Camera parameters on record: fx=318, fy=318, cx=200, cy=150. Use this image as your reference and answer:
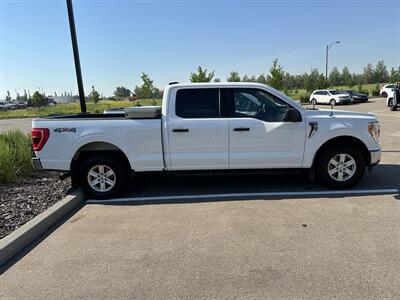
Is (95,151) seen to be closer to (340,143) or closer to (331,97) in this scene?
(340,143)

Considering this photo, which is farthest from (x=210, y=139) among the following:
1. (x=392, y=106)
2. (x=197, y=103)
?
(x=392, y=106)

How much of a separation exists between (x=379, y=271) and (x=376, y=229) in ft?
3.39

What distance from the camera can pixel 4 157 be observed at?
6160 millimetres

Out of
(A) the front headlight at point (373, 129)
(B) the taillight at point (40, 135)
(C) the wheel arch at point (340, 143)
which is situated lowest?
(C) the wheel arch at point (340, 143)

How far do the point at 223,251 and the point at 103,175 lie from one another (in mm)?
2785

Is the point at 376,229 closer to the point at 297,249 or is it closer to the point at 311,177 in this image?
the point at 297,249

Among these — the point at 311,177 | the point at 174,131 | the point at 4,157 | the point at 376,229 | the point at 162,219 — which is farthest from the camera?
the point at 4,157

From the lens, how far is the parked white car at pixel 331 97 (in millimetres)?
33875

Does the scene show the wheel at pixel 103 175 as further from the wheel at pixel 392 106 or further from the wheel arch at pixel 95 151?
the wheel at pixel 392 106

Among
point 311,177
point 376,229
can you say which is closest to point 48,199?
point 311,177

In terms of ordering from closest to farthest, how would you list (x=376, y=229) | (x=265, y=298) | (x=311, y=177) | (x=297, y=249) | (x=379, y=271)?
(x=265, y=298)
(x=379, y=271)
(x=297, y=249)
(x=376, y=229)
(x=311, y=177)

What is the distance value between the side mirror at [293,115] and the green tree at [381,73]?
90015 mm

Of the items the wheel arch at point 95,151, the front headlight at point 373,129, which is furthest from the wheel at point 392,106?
the wheel arch at point 95,151

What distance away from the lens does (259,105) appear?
5.38 m
